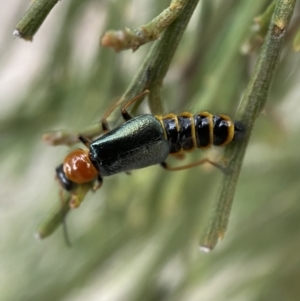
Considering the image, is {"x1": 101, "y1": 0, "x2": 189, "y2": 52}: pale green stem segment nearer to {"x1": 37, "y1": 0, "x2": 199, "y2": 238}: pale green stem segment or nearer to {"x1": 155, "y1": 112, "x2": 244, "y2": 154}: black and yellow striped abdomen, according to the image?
{"x1": 37, "y1": 0, "x2": 199, "y2": 238}: pale green stem segment

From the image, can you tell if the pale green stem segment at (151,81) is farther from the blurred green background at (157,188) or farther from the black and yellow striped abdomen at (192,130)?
the blurred green background at (157,188)

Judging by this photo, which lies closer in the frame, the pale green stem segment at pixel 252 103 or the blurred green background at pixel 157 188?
the pale green stem segment at pixel 252 103

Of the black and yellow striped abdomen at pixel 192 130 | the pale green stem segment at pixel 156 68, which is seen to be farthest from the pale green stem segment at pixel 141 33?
the black and yellow striped abdomen at pixel 192 130

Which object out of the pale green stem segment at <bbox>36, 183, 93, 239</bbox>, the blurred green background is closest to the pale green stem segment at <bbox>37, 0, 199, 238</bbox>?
the pale green stem segment at <bbox>36, 183, 93, 239</bbox>

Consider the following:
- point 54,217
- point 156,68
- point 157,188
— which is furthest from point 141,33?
point 157,188

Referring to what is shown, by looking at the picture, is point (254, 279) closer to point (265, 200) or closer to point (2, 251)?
point (265, 200)

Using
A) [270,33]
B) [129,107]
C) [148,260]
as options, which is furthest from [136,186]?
[270,33]
